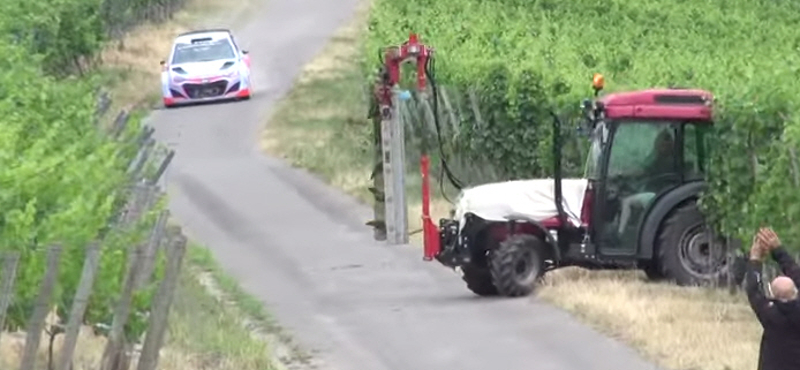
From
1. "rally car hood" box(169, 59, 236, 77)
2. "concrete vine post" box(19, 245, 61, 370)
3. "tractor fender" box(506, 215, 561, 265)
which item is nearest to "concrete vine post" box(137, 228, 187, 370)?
"concrete vine post" box(19, 245, 61, 370)

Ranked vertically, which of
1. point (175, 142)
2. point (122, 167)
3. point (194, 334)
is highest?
point (122, 167)

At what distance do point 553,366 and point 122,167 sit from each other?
428 centimetres

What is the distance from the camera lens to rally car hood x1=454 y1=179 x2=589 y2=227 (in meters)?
20.0

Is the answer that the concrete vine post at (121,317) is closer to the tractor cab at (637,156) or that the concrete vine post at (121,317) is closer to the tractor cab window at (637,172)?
the tractor cab at (637,156)

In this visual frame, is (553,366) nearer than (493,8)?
Yes

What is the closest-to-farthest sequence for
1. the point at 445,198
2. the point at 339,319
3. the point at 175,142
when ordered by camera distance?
the point at 339,319 → the point at 445,198 → the point at 175,142

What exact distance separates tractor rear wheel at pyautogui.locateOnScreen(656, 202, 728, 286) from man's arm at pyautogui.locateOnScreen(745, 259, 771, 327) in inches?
273

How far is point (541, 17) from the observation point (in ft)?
144

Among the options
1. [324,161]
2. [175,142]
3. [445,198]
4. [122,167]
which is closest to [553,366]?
[122,167]

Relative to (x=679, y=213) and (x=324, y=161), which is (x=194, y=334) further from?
(x=324, y=161)

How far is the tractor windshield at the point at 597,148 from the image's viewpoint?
19.5m

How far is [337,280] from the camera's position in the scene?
22.0 m

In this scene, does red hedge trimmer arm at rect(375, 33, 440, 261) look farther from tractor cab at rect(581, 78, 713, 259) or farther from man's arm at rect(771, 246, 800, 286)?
man's arm at rect(771, 246, 800, 286)

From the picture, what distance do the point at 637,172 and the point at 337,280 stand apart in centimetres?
392
